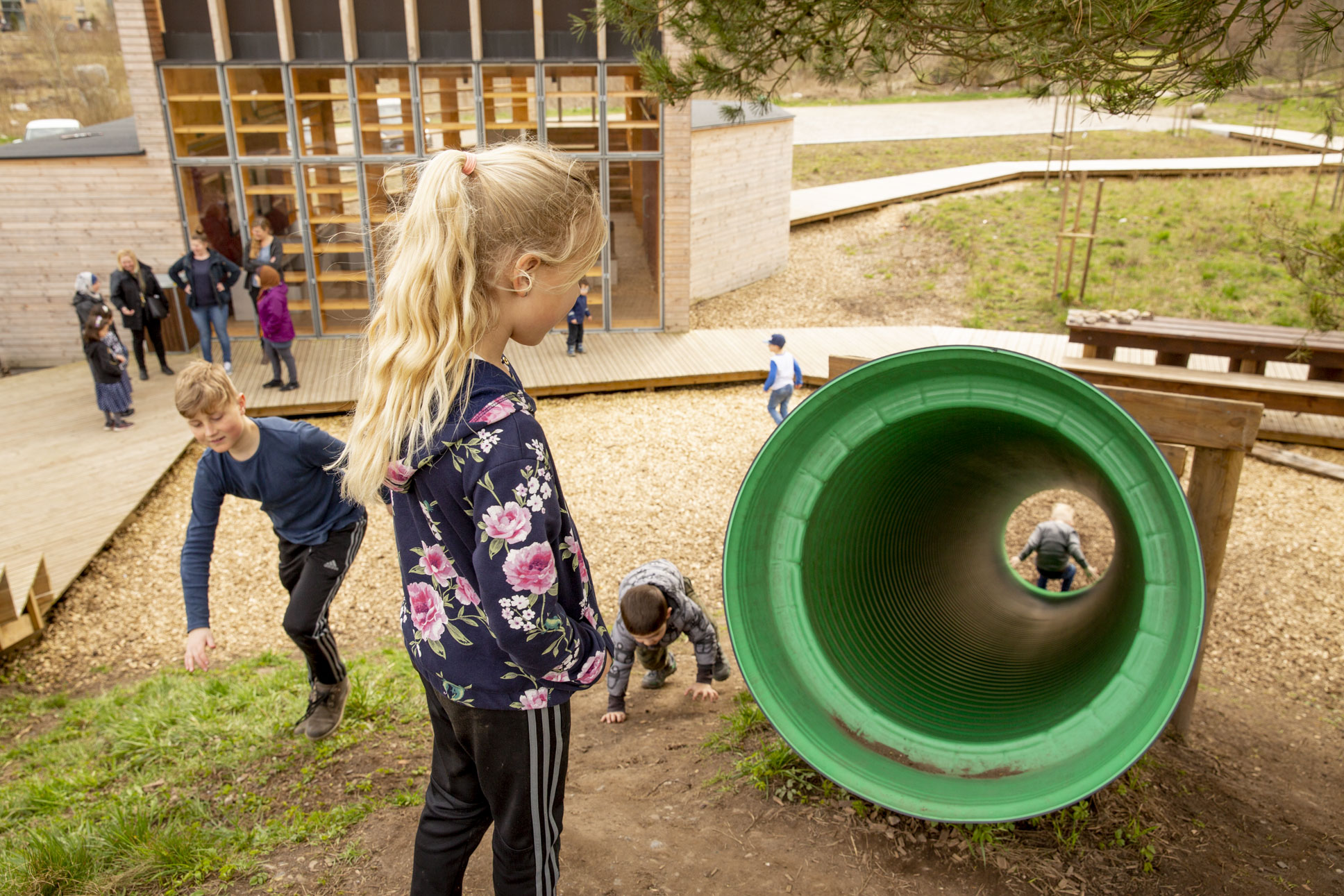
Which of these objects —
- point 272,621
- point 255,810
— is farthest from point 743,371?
point 255,810

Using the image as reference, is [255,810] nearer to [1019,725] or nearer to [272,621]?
[1019,725]

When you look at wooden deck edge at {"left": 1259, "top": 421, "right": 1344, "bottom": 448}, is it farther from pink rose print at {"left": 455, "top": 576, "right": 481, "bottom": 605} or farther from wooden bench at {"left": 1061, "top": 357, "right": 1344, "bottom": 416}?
pink rose print at {"left": 455, "top": 576, "right": 481, "bottom": 605}

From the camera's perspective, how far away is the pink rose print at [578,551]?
73.6 inches

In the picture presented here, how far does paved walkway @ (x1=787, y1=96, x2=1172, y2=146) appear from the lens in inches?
1162

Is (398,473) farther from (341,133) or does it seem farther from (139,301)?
(341,133)

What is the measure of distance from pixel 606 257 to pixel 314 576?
30.9 feet

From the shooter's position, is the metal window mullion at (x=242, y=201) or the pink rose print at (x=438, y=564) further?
the metal window mullion at (x=242, y=201)

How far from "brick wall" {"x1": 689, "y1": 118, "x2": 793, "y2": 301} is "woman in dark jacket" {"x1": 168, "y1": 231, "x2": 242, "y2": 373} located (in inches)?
245

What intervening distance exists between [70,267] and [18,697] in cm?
778

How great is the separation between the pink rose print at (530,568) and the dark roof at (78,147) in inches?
469

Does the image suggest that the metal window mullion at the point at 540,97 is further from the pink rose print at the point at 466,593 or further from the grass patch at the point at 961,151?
the grass patch at the point at 961,151

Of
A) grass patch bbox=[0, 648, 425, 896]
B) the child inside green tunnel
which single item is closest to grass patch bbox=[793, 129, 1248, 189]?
the child inside green tunnel

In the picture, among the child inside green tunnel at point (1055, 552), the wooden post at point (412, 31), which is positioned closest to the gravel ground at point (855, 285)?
the wooden post at point (412, 31)

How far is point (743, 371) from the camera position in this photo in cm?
1102
